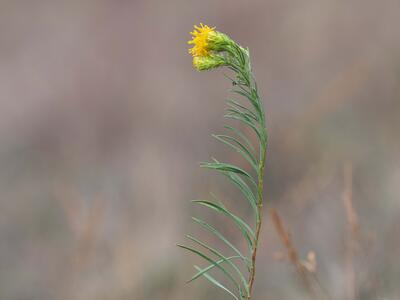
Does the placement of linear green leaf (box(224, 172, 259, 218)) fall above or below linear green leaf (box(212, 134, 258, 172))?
below

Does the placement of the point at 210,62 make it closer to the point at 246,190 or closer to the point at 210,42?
the point at 210,42

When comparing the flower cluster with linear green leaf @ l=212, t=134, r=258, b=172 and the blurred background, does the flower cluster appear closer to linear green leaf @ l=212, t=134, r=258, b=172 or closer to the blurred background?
linear green leaf @ l=212, t=134, r=258, b=172

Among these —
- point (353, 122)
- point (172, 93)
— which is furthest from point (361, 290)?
point (172, 93)

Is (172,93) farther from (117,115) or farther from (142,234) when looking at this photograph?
(142,234)

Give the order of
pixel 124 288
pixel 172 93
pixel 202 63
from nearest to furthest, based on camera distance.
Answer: pixel 202 63 → pixel 124 288 → pixel 172 93

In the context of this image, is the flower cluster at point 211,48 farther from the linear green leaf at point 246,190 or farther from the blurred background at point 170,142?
the blurred background at point 170,142

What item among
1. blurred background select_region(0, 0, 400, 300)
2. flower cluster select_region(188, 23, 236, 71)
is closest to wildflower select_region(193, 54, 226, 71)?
flower cluster select_region(188, 23, 236, 71)

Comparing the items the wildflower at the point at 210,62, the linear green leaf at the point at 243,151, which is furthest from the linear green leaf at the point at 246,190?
the wildflower at the point at 210,62
